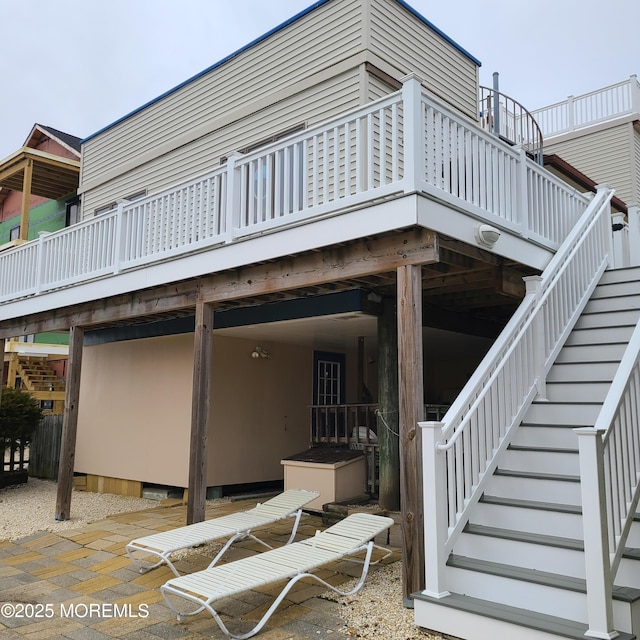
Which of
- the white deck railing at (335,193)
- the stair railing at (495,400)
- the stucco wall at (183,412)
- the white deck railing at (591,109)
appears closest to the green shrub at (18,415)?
the stucco wall at (183,412)

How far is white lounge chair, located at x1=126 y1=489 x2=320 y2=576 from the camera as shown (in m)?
5.59

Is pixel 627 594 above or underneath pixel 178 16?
underneath

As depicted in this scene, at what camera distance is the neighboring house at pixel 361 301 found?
4.47 m

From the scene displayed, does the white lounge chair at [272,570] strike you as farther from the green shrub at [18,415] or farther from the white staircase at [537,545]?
the green shrub at [18,415]

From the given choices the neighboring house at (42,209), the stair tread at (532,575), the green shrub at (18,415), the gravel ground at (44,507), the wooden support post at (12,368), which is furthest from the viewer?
the wooden support post at (12,368)

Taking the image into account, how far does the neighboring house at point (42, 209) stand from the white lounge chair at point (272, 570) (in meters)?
12.9

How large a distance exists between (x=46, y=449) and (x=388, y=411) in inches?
352

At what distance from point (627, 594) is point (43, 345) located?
17490 mm

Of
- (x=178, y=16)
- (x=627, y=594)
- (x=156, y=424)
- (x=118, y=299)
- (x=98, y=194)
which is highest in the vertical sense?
(x=178, y=16)

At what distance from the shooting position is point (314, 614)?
15.3 feet

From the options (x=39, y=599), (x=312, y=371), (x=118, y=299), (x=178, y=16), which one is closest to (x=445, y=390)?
(x=312, y=371)

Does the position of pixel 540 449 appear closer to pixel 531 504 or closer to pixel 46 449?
pixel 531 504

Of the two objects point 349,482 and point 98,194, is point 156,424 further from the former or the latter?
point 98,194

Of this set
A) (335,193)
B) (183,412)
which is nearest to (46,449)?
(183,412)
